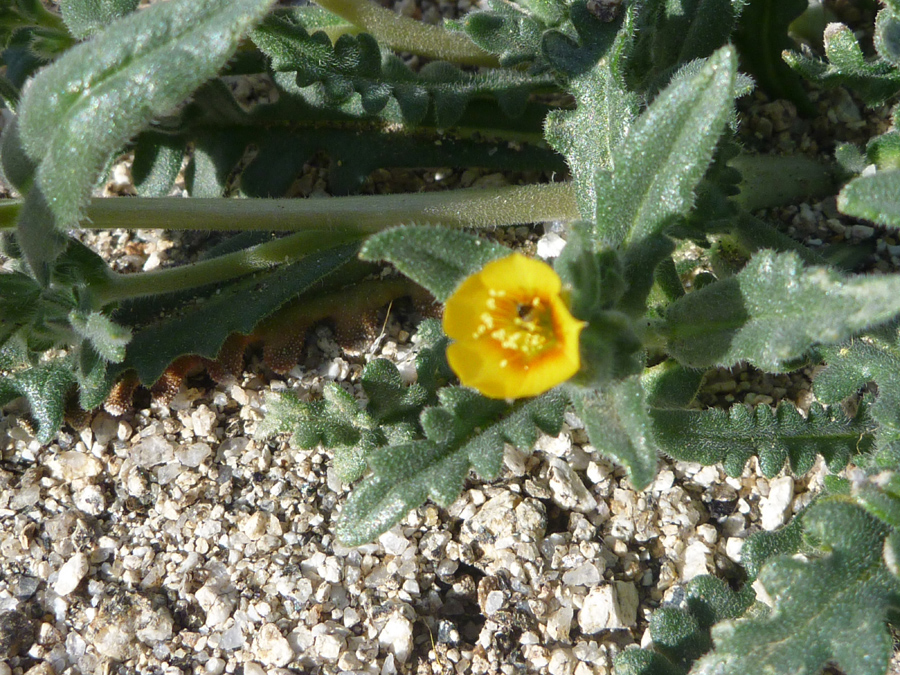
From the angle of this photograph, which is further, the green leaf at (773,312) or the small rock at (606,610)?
the small rock at (606,610)

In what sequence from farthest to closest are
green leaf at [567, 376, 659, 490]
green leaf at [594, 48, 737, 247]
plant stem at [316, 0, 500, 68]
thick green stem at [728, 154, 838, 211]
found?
plant stem at [316, 0, 500, 68] < thick green stem at [728, 154, 838, 211] < green leaf at [594, 48, 737, 247] < green leaf at [567, 376, 659, 490]

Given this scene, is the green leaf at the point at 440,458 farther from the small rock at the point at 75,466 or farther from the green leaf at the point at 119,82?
the small rock at the point at 75,466

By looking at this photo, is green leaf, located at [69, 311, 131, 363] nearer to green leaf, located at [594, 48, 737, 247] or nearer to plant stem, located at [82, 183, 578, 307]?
plant stem, located at [82, 183, 578, 307]

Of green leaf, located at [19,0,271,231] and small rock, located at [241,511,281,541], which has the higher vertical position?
green leaf, located at [19,0,271,231]

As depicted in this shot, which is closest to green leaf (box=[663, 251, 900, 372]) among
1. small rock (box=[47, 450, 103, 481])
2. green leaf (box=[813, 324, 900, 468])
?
green leaf (box=[813, 324, 900, 468])

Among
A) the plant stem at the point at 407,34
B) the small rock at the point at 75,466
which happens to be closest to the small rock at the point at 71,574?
the small rock at the point at 75,466
